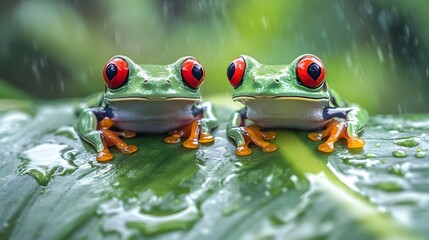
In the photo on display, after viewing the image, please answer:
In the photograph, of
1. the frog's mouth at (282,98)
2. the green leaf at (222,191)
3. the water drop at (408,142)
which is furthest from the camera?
the frog's mouth at (282,98)

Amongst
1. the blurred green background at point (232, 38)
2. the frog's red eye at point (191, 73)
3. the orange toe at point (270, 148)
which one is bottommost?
the blurred green background at point (232, 38)

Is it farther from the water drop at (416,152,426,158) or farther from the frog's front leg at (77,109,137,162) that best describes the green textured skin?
the frog's front leg at (77,109,137,162)

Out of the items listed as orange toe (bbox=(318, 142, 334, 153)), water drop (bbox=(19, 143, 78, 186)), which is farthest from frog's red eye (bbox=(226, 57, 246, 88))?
water drop (bbox=(19, 143, 78, 186))

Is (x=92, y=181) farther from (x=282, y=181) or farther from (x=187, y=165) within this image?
(x=282, y=181)

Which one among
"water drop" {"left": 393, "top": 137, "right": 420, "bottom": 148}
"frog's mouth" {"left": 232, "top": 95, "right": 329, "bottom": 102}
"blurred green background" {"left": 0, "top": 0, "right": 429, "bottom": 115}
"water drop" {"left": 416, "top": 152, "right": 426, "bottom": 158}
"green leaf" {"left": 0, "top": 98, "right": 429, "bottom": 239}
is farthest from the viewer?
"blurred green background" {"left": 0, "top": 0, "right": 429, "bottom": 115}

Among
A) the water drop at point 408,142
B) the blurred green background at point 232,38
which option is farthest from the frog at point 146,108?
the blurred green background at point 232,38

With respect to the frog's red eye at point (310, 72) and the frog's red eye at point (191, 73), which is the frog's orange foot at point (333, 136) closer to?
the frog's red eye at point (310, 72)
